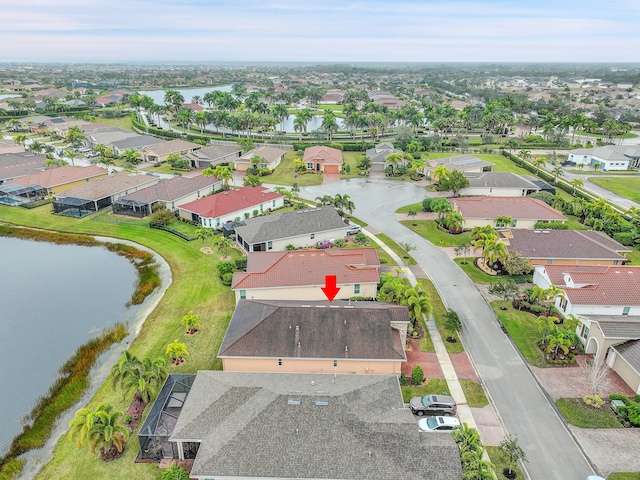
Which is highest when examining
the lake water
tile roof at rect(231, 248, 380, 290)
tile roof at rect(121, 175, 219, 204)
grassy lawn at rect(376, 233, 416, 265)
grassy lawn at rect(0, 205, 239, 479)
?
tile roof at rect(121, 175, 219, 204)

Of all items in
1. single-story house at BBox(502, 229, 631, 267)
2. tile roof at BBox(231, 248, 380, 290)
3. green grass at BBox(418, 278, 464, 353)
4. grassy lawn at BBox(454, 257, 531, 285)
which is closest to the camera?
green grass at BBox(418, 278, 464, 353)

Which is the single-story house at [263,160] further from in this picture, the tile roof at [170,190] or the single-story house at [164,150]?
the tile roof at [170,190]

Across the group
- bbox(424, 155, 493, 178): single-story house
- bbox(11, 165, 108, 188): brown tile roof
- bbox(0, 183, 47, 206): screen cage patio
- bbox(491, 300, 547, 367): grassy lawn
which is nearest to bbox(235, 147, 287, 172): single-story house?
bbox(11, 165, 108, 188): brown tile roof

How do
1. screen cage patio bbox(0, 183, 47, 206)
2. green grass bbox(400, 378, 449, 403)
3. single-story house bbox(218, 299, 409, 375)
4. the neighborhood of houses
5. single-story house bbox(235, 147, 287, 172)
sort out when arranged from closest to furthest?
the neighborhood of houses → green grass bbox(400, 378, 449, 403) → single-story house bbox(218, 299, 409, 375) → screen cage patio bbox(0, 183, 47, 206) → single-story house bbox(235, 147, 287, 172)

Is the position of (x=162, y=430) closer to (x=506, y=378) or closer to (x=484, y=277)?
(x=506, y=378)

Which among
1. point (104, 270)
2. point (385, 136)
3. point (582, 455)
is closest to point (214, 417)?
point (582, 455)

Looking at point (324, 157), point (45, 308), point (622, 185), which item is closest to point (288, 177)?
point (324, 157)

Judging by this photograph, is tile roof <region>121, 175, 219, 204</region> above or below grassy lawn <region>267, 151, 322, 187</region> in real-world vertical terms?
above

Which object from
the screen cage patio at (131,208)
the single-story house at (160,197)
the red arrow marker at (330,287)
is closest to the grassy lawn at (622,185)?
the red arrow marker at (330,287)

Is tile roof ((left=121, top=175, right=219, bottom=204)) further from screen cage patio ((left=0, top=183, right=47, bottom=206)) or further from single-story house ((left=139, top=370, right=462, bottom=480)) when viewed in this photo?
single-story house ((left=139, top=370, right=462, bottom=480))
